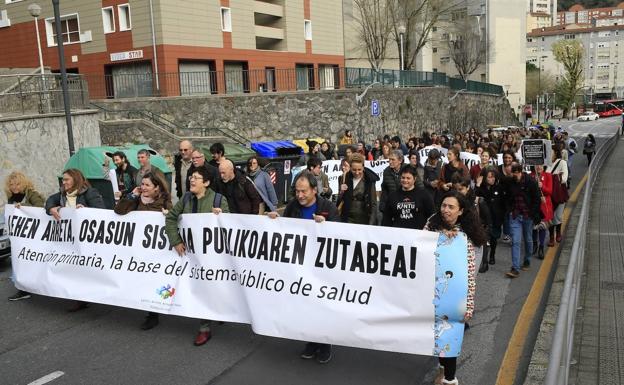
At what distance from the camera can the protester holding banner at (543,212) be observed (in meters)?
8.98

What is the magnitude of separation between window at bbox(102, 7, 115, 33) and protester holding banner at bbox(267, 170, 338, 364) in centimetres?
2728

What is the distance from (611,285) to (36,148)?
13181mm

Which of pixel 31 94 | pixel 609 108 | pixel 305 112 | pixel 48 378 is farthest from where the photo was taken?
pixel 609 108

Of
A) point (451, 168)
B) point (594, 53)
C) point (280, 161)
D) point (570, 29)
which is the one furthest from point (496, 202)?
point (594, 53)

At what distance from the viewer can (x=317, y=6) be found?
39625 mm

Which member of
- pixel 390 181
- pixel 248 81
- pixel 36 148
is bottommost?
pixel 390 181

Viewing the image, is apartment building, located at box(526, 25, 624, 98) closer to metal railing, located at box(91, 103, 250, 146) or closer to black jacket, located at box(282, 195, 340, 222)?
metal railing, located at box(91, 103, 250, 146)

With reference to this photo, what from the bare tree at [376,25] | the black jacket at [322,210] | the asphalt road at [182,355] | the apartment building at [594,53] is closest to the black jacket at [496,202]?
the asphalt road at [182,355]

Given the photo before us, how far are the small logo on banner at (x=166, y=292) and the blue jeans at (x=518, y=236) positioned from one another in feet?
15.8

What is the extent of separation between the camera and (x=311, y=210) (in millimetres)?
5500

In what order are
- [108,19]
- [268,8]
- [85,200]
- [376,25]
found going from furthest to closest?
[376,25] → [268,8] → [108,19] → [85,200]

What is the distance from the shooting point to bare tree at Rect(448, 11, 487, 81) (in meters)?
69.8

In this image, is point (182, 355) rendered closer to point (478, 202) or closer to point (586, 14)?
point (478, 202)

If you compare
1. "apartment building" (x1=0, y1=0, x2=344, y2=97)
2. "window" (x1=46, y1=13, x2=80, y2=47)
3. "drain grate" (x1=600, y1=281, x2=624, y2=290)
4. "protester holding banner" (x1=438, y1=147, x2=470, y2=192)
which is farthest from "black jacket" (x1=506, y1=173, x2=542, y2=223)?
"window" (x1=46, y1=13, x2=80, y2=47)
